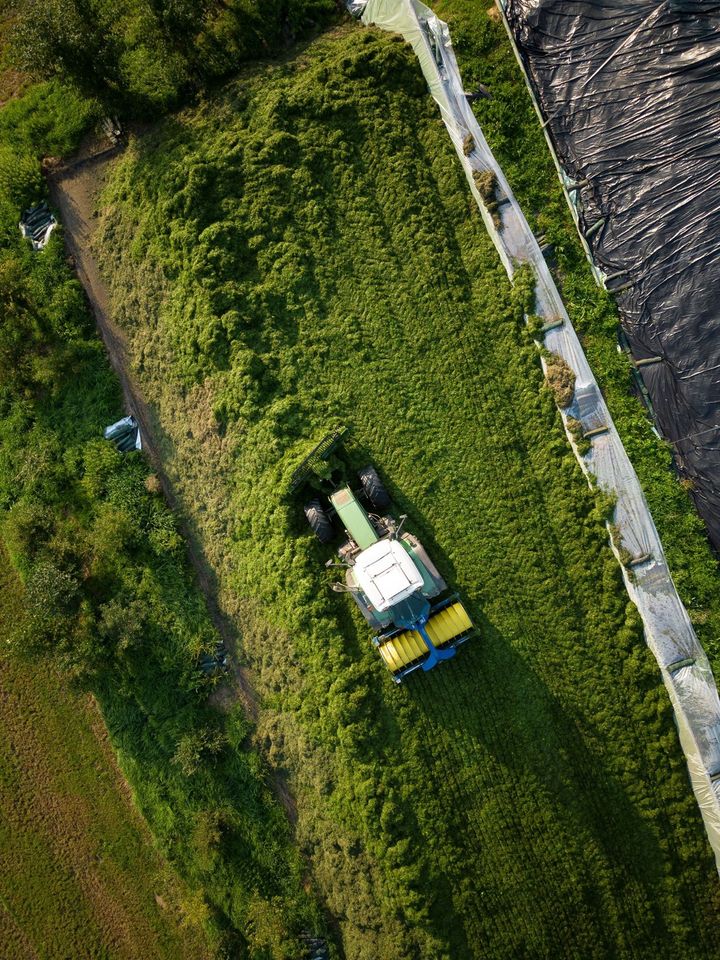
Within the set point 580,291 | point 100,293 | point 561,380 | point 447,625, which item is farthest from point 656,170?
point 100,293

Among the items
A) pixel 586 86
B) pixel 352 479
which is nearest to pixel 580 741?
pixel 352 479

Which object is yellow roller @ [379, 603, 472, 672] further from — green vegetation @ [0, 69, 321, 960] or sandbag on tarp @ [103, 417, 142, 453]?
sandbag on tarp @ [103, 417, 142, 453]

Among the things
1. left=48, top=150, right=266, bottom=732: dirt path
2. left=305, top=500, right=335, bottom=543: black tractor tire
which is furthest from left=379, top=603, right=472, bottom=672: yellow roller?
left=48, top=150, right=266, bottom=732: dirt path

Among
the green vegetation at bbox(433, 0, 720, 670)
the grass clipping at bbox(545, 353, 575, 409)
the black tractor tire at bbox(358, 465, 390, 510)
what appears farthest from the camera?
the grass clipping at bbox(545, 353, 575, 409)

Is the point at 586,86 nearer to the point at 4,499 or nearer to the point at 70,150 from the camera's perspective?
the point at 70,150

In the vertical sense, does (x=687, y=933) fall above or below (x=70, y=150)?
below

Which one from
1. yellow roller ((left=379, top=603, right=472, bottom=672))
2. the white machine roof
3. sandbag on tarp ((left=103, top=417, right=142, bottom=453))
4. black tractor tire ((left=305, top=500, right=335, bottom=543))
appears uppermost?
sandbag on tarp ((left=103, top=417, right=142, bottom=453))
